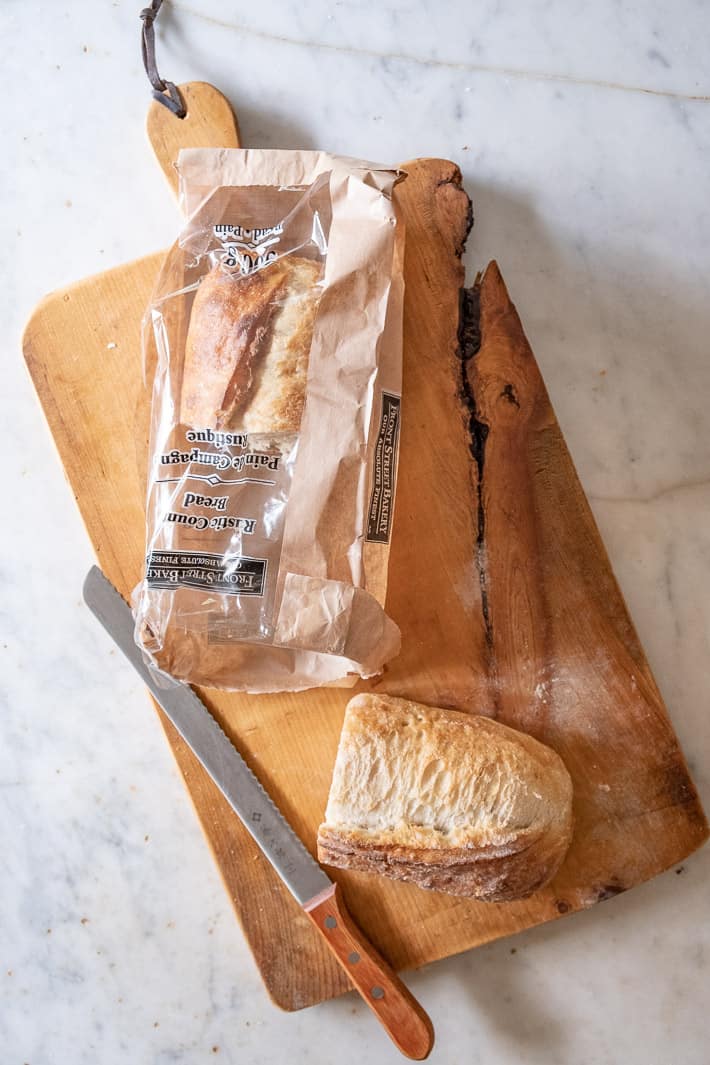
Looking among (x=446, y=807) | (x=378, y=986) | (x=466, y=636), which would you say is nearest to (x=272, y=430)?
(x=466, y=636)

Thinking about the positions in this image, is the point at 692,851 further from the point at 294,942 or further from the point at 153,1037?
the point at 153,1037

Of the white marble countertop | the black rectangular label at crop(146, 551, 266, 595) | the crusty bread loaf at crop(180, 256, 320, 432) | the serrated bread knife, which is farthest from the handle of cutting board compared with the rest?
the crusty bread loaf at crop(180, 256, 320, 432)

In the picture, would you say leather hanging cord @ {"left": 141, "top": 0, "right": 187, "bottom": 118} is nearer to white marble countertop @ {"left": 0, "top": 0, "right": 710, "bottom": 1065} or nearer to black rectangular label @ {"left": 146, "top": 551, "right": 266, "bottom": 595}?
white marble countertop @ {"left": 0, "top": 0, "right": 710, "bottom": 1065}

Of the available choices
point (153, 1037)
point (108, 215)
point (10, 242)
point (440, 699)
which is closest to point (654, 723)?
point (440, 699)

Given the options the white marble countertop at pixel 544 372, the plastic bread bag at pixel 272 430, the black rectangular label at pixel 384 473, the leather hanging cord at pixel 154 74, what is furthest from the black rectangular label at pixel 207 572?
the leather hanging cord at pixel 154 74

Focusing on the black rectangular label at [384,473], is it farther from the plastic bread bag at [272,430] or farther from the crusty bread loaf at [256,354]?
the crusty bread loaf at [256,354]

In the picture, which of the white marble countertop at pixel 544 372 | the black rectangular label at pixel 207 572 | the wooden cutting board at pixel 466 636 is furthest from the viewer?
the white marble countertop at pixel 544 372
